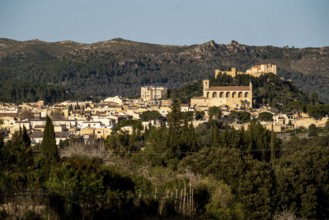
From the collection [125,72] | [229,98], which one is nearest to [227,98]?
[229,98]

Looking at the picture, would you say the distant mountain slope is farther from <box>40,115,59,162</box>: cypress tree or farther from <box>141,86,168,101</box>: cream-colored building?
<box>40,115,59,162</box>: cypress tree

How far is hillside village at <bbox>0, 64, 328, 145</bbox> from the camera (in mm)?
77438

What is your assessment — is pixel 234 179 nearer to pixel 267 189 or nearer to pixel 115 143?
pixel 267 189

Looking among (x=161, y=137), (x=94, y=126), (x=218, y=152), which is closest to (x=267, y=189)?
(x=218, y=152)

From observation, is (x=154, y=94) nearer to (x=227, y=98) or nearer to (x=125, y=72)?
(x=227, y=98)

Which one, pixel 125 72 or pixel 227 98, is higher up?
pixel 125 72

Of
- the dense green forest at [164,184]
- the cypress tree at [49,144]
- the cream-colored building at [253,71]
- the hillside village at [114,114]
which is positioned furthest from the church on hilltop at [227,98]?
the cypress tree at [49,144]

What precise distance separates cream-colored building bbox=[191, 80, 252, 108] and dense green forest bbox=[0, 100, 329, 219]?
5191cm

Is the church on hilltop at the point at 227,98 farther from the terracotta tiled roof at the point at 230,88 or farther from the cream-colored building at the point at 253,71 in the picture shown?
the cream-colored building at the point at 253,71

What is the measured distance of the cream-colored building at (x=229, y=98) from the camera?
98375mm

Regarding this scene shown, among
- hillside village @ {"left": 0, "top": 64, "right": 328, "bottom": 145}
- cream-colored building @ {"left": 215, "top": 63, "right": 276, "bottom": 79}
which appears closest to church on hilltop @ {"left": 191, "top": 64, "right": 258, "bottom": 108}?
hillside village @ {"left": 0, "top": 64, "right": 328, "bottom": 145}

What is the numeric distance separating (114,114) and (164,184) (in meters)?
67.9

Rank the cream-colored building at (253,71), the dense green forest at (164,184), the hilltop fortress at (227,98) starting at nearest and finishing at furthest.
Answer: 1. the dense green forest at (164,184)
2. the hilltop fortress at (227,98)
3. the cream-colored building at (253,71)

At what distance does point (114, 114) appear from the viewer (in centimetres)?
9388
